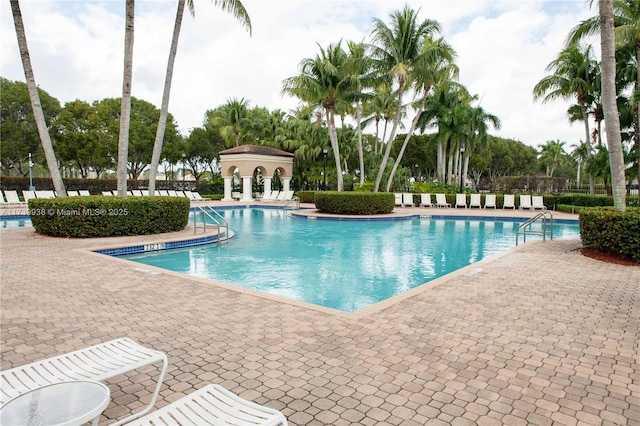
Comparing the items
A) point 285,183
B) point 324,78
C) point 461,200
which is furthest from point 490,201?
point 285,183

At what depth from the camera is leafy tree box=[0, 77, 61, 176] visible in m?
32.9

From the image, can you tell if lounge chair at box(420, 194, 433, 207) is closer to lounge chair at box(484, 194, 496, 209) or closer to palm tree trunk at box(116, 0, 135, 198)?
lounge chair at box(484, 194, 496, 209)

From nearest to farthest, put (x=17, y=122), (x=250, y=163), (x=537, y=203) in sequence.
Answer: (x=537, y=203)
(x=250, y=163)
(x=17, y=122)

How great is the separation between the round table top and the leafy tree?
3935cm

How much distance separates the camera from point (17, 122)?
33594mm

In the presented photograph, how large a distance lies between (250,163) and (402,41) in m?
15.3

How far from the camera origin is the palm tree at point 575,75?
20984 mm

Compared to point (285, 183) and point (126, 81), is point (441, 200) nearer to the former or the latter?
point (285, 183)

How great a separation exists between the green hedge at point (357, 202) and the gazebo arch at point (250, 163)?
39.8 feet

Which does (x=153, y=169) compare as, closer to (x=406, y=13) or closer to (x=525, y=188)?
(x=406, y=13)

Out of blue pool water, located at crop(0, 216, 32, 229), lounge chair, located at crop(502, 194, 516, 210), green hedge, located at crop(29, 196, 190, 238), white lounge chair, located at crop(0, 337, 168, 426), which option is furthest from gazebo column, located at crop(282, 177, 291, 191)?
white lounge chair, located at crop(0, 337, 168, 426)

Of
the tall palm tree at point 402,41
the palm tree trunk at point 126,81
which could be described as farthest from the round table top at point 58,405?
the tall palm tree at point 402,41

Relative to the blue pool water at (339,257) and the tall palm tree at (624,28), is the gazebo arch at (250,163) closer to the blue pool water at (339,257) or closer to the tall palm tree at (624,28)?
the blue pool water at (339,257)

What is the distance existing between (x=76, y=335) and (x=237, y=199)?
94.5 feet
